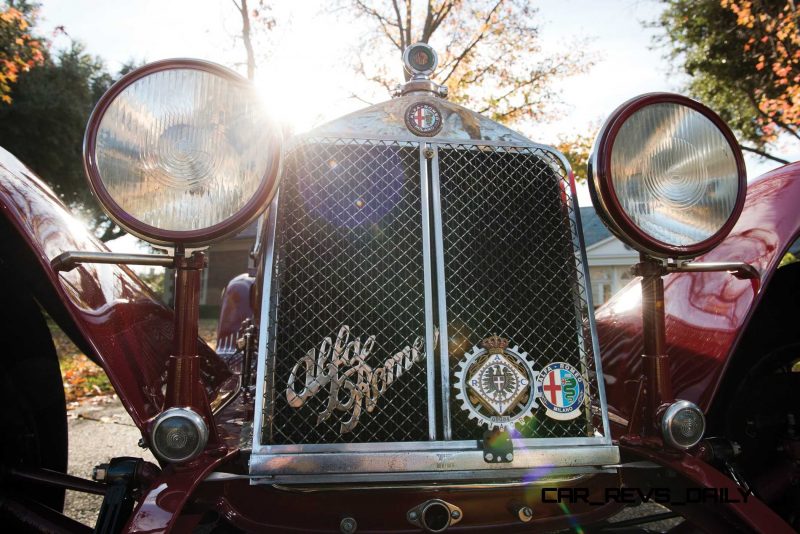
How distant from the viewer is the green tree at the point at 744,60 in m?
11.3

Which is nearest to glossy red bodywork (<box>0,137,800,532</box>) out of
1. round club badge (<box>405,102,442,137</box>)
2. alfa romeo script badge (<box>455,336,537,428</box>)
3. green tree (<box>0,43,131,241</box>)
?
alfa romeo script badge (<box>455,336,537,428</box>)

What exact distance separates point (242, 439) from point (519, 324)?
36.4 inches

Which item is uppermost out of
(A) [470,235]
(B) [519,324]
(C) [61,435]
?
(A) [470,235]

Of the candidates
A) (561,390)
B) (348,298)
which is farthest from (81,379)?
(561,390)

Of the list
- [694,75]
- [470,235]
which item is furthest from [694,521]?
[694,75]

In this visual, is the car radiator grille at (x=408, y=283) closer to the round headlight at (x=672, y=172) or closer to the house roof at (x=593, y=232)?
the round headlight at (x=672, y=172)

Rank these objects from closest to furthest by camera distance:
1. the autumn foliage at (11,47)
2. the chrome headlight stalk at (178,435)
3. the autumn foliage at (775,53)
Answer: the chrome headlight stalk at (178,435) < the autumn foliage at (11,47) < the autumn foliage at (775,53)

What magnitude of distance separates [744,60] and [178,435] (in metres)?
16.8

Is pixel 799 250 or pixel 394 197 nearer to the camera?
pixel 394 197

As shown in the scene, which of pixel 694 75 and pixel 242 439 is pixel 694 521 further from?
pixel 694 75

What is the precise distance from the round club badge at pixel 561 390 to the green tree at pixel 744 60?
1207 centimetres

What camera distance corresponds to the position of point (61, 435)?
1.97 m

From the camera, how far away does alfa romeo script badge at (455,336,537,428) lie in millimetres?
1609

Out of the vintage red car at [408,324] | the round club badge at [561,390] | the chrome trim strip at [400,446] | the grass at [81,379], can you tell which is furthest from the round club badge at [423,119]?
the grass at [81,379]
